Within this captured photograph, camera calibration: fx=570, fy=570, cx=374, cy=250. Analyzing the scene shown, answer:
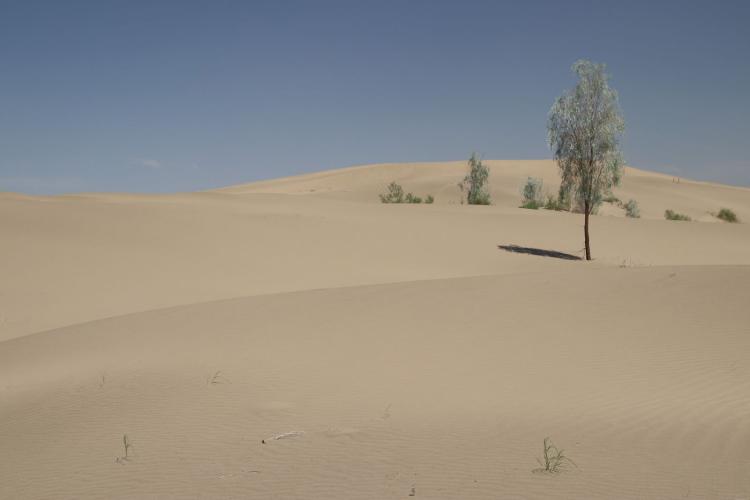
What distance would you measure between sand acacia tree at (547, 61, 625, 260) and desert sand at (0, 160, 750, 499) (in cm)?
810

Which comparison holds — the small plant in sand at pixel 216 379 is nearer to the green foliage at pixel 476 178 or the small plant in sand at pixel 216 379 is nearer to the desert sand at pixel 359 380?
the desert sand at pixel 359 380

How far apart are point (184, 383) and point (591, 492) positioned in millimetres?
4950

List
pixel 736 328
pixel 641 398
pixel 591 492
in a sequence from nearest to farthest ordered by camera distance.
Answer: pixel 591 492 → pixel 641 398 → pixel 736 328

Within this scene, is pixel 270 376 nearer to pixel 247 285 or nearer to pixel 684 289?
pixel 684 289

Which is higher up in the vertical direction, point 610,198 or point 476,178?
point 476,178

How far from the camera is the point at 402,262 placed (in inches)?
816

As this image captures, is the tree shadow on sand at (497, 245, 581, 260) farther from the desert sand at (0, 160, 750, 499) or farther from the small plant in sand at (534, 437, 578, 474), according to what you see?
the small plant in sand at (534, 437, 578, 474)

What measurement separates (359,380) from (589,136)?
54.2ft

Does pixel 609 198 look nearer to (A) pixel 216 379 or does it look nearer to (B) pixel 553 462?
(A) pixel 216 379

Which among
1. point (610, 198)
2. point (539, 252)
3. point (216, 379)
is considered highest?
point (610, 198)

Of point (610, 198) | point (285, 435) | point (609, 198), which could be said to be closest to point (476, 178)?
point (609, 198)

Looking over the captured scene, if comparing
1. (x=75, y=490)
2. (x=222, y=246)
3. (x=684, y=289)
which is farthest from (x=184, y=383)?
(x=222, y=246)

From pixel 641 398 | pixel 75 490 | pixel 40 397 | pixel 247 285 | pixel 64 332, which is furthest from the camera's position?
pixel 247 285

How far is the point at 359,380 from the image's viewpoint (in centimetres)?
686
